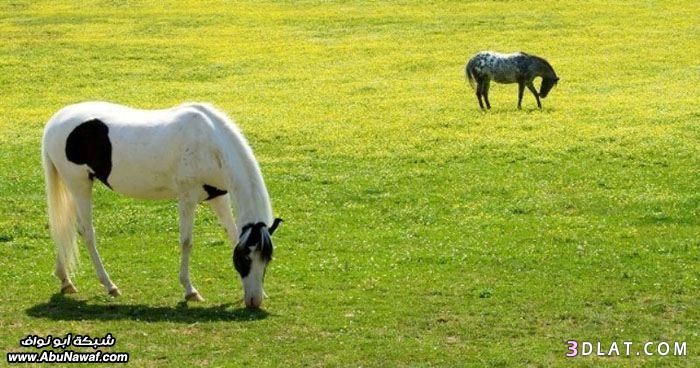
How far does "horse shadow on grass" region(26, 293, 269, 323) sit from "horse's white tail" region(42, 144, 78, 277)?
38.0 inches

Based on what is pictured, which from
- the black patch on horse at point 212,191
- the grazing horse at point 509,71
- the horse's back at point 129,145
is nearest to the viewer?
the horse's back at point 129,145

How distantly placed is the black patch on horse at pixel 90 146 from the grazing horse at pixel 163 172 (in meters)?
0.02

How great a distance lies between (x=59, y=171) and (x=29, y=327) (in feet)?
10.0

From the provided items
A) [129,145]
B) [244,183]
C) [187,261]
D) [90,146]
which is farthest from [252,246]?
[90,146]

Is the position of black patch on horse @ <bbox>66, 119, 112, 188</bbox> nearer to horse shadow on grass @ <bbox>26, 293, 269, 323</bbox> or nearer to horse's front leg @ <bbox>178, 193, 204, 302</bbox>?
horse's front leg @ <bbox>178, 193, 204, 302</bbox>

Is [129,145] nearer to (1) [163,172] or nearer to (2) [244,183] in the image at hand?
(1) [163,172]

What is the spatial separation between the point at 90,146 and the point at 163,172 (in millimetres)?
1300

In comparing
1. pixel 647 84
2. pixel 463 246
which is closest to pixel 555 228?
pixel 463 246

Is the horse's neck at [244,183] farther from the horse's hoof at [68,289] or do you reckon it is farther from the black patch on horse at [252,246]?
the horse's hoof at [68,289]

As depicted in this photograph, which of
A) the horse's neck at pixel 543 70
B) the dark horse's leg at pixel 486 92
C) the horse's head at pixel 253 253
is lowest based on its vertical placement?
the dark horse's leg at pixel 486 92

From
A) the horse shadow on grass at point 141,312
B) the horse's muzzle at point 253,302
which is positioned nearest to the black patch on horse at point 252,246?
the horse's muzzle at point 253,302

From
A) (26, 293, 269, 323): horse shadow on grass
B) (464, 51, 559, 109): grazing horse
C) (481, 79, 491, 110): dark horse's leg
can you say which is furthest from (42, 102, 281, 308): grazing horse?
(464, 51, 559, 109): grazing horse

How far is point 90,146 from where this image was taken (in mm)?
17125

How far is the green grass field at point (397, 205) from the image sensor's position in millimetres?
14875
